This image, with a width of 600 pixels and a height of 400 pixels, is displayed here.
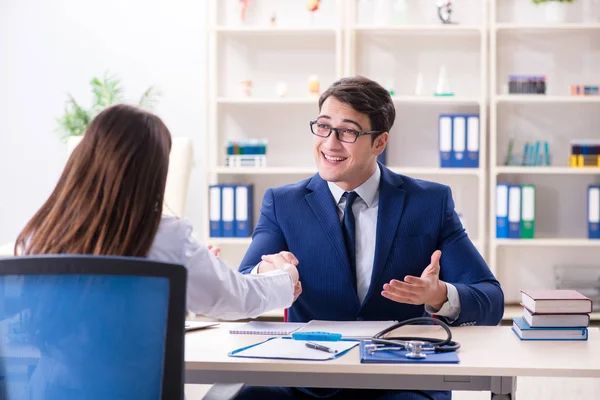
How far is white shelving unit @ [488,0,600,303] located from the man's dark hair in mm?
2805

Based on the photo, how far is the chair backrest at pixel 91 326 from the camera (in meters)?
1.22

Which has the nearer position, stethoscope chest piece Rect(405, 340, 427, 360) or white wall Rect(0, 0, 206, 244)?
stethoscope chest piece Rect(405, 340, 427, 360)

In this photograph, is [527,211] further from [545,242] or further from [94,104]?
[94,104]

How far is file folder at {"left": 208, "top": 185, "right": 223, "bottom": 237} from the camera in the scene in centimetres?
479

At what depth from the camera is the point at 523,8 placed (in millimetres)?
4918

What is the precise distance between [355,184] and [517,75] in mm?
2936

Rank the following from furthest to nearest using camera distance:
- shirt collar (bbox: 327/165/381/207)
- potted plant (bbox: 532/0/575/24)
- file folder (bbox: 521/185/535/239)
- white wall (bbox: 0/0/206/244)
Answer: white wall (bbox: 0/0/206/244), potted plant (bbox: 532/0/575/24), file folder (bbox: 521/185/535/239), shirt collar (bbox: 327/165/381/207)

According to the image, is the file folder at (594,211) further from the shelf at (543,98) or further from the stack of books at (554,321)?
the stack of books at (554,321)

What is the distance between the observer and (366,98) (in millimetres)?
2191

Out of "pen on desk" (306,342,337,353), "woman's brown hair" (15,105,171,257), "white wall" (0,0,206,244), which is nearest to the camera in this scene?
"woman's brown hair" (15,105,171,257)

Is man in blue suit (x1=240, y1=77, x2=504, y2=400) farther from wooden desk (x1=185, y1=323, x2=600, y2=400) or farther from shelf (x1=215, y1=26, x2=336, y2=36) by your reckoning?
shelf (x1=215, y1=26, x2=336, y2=36)

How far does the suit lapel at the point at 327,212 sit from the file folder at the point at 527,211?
2.69m

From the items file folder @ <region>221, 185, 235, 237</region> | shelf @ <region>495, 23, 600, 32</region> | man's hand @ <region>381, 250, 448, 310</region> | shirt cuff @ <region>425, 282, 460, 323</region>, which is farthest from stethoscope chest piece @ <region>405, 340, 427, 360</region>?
shelf @ <region>495, 23, 600, 32</region>

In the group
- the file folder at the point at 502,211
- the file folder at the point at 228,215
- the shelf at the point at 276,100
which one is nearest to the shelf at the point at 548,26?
the file folder at the point at 502,211
